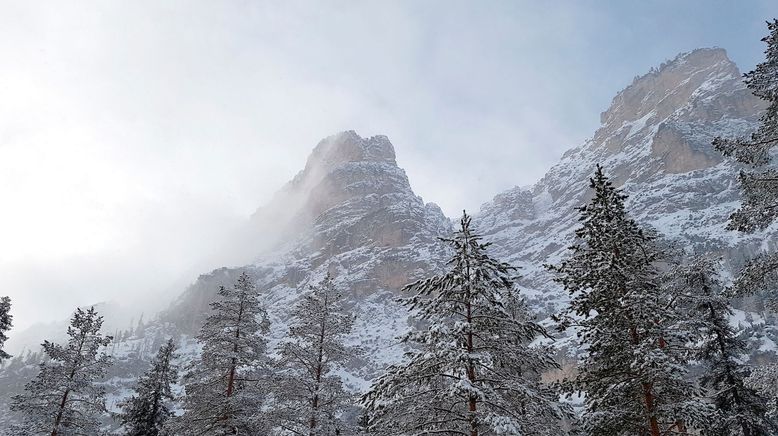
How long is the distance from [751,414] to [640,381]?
37.3 feet

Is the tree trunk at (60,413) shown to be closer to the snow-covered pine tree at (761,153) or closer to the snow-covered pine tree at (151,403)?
the snow-covered pine tree at (151,403)

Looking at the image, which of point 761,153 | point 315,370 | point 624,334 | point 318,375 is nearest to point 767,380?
point 624,334

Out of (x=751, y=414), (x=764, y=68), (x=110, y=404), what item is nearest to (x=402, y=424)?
(x=764, y=68)

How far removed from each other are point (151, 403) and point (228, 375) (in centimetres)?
845

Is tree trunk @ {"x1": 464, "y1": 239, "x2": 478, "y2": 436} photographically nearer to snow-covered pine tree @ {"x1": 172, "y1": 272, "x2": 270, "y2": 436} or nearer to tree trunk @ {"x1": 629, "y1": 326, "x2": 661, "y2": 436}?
tree trunk @ {"x1": 629, "y1": 326, "x2": 661, "y2": 436}

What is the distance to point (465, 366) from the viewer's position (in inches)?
356

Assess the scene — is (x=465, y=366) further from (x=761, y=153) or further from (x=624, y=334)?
(x=761, y=153)

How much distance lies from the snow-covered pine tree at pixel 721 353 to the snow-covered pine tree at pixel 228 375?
1547cm

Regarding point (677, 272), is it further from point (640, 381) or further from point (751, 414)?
point (640, 381)

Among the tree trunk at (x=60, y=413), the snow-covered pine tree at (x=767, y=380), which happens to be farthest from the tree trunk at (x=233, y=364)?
the snow-covered pine tree at (x=767, y=380)

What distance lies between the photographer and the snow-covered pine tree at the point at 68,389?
18875mm

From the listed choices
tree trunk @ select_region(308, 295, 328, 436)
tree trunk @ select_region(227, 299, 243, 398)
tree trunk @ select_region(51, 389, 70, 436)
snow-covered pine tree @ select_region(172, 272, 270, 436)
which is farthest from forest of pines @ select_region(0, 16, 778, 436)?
tree trunk @ select_region(51, 389, 70, 436)

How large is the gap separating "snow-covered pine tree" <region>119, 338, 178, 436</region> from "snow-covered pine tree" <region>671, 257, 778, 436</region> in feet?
75.1

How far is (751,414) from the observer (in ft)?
55.4
